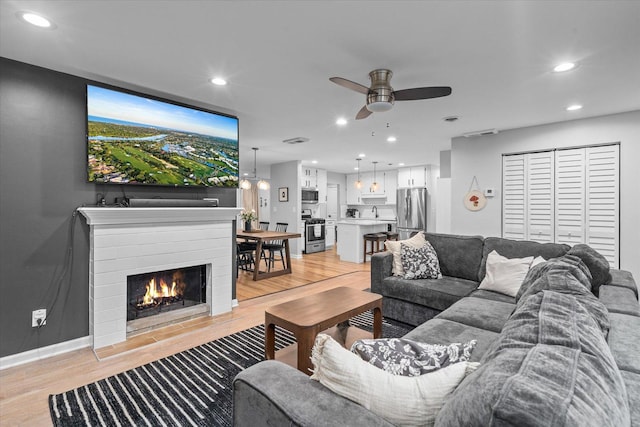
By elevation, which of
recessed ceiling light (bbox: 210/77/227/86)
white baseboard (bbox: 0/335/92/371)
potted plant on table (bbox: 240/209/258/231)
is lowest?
white baseboard (bbox: 0/335/92/371)

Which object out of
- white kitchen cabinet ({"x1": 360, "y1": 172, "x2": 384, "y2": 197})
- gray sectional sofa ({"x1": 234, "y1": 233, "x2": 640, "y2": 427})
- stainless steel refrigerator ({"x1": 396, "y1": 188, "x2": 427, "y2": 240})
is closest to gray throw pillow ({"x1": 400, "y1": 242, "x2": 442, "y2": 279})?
gray sectional sofa ({"x1": 234, "y1": 233, "x2": 640, "y2": 427})

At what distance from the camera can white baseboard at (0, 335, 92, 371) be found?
247cm

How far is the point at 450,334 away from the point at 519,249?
1756 millimetres

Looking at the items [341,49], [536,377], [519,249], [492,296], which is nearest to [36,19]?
[341,49]

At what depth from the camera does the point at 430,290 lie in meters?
3.07

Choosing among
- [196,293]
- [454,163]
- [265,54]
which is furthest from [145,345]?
[454,163]

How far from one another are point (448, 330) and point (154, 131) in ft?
10.5

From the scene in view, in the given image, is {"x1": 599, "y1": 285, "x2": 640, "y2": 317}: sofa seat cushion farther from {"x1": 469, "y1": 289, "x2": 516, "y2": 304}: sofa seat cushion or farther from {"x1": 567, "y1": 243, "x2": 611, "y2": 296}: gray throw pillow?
{"x1": 469, "y1": 289, "x2": 516, "y2": 304}: sofa seat cushion

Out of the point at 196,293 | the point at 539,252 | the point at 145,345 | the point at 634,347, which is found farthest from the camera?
the point at 196,293

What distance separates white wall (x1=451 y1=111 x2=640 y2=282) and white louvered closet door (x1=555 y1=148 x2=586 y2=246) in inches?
7.9

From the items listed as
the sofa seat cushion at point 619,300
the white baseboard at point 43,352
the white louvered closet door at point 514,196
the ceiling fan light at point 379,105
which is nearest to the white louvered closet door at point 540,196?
the white louvered closet door at point 514,196

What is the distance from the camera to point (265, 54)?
2373 mm

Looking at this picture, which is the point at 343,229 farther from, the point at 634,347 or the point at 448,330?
the point at 634,347

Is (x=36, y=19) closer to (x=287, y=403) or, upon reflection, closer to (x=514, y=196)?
(x=287, y=403)
